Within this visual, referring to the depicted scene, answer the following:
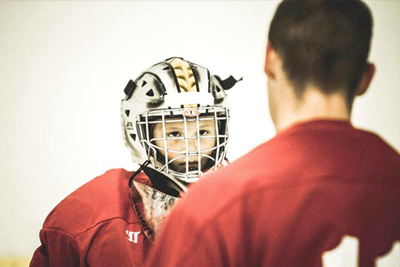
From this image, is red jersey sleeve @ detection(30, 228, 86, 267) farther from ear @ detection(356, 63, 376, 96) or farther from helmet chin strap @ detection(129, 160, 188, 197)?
ear @ detection(356, 63, 376, 96)

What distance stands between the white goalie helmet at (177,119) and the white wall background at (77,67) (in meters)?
0.44

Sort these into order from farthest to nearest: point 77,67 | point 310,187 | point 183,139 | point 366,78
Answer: point 77,67 < point 183,139 < point 366,78 < point 310,187

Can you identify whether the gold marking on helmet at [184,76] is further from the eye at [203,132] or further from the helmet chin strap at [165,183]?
the helmet chin strap at [165,183]

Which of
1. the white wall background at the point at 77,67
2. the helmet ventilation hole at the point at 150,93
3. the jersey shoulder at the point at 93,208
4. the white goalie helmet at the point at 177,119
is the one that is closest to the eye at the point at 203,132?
the white goalie helmet at the point at 177,119

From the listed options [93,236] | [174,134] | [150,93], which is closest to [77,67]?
[150,93]

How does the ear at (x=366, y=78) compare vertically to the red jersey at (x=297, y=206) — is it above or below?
above

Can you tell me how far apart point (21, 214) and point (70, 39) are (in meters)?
0.94

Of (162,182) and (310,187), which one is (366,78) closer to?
(310,187)

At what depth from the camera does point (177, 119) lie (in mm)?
1151

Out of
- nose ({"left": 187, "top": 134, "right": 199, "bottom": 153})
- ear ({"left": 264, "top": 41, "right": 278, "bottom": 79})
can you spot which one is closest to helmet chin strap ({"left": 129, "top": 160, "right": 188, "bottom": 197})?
nose ({"left": 187, "top": 134, "right": 199, "bottom": 153})

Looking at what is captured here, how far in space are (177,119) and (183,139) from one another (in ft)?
0.25

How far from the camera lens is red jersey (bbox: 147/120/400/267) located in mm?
516

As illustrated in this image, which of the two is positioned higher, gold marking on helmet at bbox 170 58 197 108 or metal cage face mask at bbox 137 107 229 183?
gold marking on helmet at bbox 170 58 197 108

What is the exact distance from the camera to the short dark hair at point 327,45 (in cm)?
58
